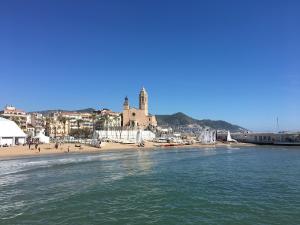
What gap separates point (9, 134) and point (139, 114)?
105995mm

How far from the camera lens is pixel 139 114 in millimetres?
191875

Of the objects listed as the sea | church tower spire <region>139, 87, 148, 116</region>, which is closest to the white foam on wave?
the sea

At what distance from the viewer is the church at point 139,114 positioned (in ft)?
617

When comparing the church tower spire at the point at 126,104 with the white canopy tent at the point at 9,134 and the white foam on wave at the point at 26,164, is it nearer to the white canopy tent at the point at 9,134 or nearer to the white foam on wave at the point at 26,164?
the white canopy tent at the point at 9,134

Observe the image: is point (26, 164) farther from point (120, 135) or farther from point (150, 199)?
point (120, 135)

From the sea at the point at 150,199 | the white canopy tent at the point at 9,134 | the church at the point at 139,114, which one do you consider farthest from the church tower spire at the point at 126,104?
the sea at the point at 150,199

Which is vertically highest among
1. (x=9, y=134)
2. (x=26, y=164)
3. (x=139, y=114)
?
(x=139, y=114)

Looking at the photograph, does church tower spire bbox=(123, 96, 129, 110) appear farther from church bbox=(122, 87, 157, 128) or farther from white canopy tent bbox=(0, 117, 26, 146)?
white canopy tent bbox=(0, 117, 26, 146)

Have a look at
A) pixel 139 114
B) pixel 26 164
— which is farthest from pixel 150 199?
pixel 139 114

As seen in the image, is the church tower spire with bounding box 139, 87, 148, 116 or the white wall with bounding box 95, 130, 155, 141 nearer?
the white wall with bounding box 95, 130, 155, 141

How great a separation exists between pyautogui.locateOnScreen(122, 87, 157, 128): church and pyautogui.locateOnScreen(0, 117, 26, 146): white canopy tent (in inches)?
3603

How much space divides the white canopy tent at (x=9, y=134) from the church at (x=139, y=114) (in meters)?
91.5

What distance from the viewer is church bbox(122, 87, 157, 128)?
18800 cm

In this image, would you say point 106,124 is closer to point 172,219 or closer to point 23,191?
point 23,191
